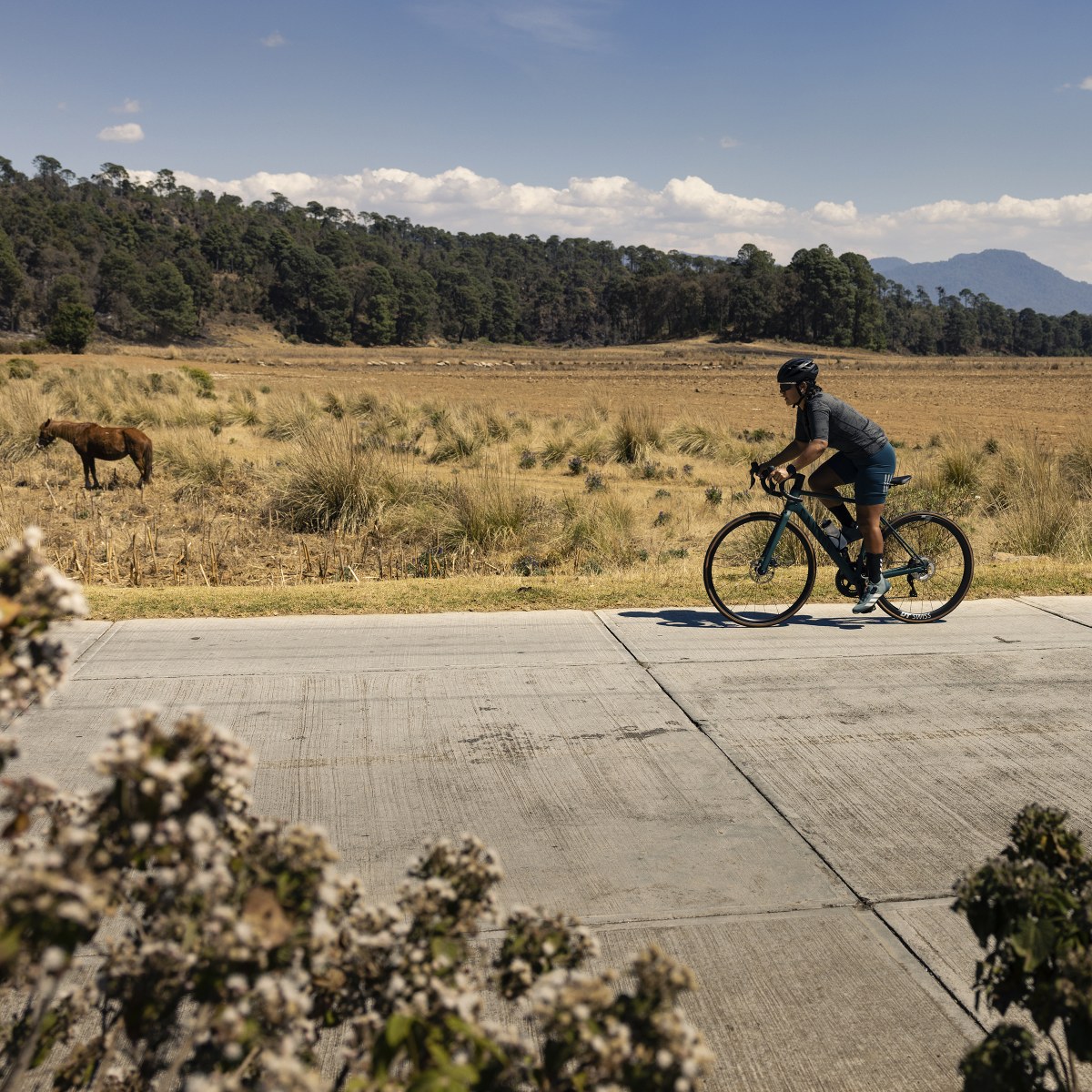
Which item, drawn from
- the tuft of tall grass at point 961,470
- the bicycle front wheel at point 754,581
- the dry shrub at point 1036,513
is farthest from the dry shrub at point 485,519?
the tuft of tall grass at point 961,470

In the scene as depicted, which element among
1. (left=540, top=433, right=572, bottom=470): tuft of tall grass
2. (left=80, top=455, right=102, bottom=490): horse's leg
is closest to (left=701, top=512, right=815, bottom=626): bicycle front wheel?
(left=80, top=455, right=102, bottom=490): horse's leg

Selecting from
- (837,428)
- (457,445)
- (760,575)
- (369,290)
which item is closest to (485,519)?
(760,575)

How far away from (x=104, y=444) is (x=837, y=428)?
10497 mm

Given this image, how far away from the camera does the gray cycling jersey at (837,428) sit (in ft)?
23.0

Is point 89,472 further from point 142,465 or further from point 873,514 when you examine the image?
point 873,514

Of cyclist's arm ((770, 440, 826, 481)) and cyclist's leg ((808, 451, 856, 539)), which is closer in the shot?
cyclist's arm ((770, 440, 826, 481))

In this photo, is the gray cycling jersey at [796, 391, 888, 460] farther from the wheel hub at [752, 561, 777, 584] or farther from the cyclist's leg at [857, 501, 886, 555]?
the wheel hub at [752, 561, 777, 584]

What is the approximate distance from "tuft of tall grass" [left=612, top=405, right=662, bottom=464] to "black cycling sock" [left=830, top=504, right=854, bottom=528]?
457 inches

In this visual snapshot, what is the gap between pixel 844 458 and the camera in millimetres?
7441

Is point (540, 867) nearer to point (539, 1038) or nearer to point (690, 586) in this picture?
point (539, 1038)

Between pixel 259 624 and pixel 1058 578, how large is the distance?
20.4ft

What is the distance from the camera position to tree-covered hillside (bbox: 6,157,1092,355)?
96812 millimetres

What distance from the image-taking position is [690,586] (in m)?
8.70

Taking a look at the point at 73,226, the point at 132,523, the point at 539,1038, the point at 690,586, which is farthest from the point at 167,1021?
the point at 73,226
